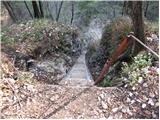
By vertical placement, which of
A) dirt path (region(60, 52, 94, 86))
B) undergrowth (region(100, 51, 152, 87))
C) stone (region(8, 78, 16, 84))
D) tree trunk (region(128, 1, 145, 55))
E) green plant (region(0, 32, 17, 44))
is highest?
tree trunk (region(128, 1, 145, 55))

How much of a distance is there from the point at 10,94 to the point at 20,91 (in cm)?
17

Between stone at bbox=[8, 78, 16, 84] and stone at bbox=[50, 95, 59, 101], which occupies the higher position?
stone at bbox=[8, 78, 16, 84]

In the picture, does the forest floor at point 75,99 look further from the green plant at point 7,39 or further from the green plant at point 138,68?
the green plant at point 7,39

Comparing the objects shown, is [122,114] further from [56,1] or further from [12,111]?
[56,1]

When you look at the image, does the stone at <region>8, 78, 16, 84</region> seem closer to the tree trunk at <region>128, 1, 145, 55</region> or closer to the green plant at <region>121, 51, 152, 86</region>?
the green plant at <region>121, 51, 152, 86</region>

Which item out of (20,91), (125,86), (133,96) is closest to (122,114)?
(133,96)

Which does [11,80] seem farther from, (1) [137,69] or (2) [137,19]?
(2) [137,19]

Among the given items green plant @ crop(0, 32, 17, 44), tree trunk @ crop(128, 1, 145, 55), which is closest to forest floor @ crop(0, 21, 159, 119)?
tree trunk @ crop(128, 1, 145, 55)

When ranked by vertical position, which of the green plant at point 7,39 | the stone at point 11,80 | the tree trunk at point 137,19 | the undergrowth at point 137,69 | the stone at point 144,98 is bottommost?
the green plant at point 7,39

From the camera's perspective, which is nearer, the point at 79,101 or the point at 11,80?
the point at 79,101

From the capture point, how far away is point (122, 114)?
3816 mm

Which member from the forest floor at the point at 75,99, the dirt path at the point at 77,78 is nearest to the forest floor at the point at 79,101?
the forest floor at the point at 75,99

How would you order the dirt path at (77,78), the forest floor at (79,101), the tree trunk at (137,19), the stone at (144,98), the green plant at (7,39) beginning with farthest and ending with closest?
the green plant at (7,39)
the dirt path at (77,78)
the tree trunk at (137,19)
the stone at (144,98)
the forest floor at (79,101)

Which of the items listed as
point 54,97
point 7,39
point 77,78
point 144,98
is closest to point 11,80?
point 54,97
